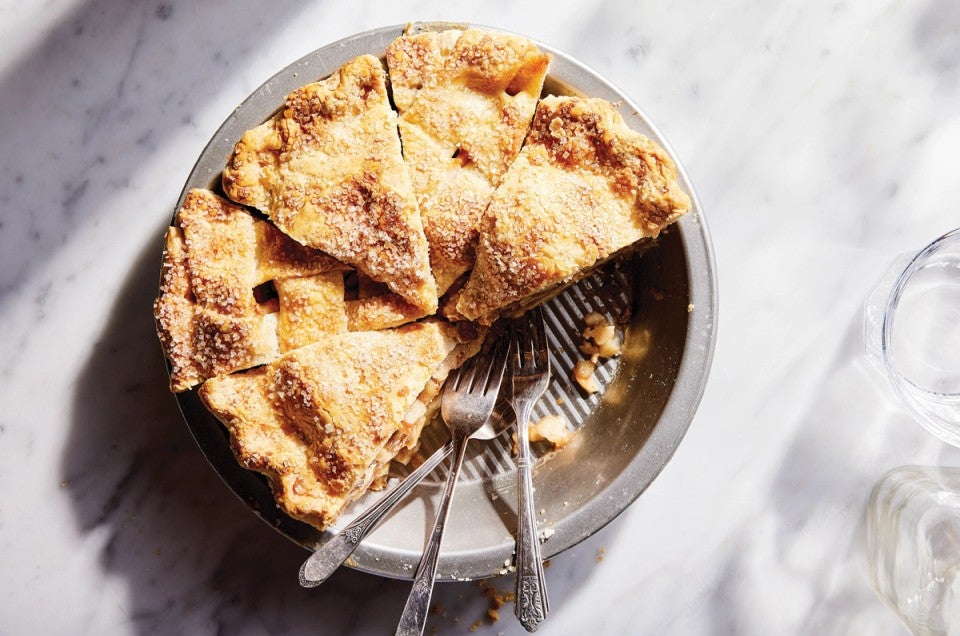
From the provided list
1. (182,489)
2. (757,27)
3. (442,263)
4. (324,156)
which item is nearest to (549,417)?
(442,263)

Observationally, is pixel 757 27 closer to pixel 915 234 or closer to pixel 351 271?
pixel 915 234

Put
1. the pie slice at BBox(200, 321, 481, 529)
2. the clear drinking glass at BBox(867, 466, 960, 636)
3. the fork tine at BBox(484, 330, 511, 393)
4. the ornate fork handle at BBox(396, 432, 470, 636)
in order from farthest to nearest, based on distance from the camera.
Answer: the clear drinking glass at BBox(867, 466, 960, 636)
the fork tine at BBox(484, 330, 511, 393)
the ornate fork handle at BBox(396, 432, 470, 636)
the pie slice at BBox(200, 321, 481, 529)

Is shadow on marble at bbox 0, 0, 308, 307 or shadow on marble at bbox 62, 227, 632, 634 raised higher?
shadow on marble at bbox 0, 0, 308, 307

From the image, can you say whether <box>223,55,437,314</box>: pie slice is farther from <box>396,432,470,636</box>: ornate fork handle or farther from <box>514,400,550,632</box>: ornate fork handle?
<box>514,400,550,632</box>: ornate fork handle

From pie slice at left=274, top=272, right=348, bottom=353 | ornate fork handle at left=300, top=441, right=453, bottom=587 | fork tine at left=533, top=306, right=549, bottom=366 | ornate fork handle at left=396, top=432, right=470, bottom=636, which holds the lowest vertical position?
ornate fork handle at left=396, top=432, right=470, bottom=636

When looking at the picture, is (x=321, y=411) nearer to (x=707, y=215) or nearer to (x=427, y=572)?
(x=427, y=572)

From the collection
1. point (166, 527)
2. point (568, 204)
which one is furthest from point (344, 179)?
point (166, 527)

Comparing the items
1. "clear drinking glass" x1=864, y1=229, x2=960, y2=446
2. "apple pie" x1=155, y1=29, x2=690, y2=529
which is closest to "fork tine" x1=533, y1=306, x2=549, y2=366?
"apple pie" x1=155, y1=29, x2=690, y2=529
